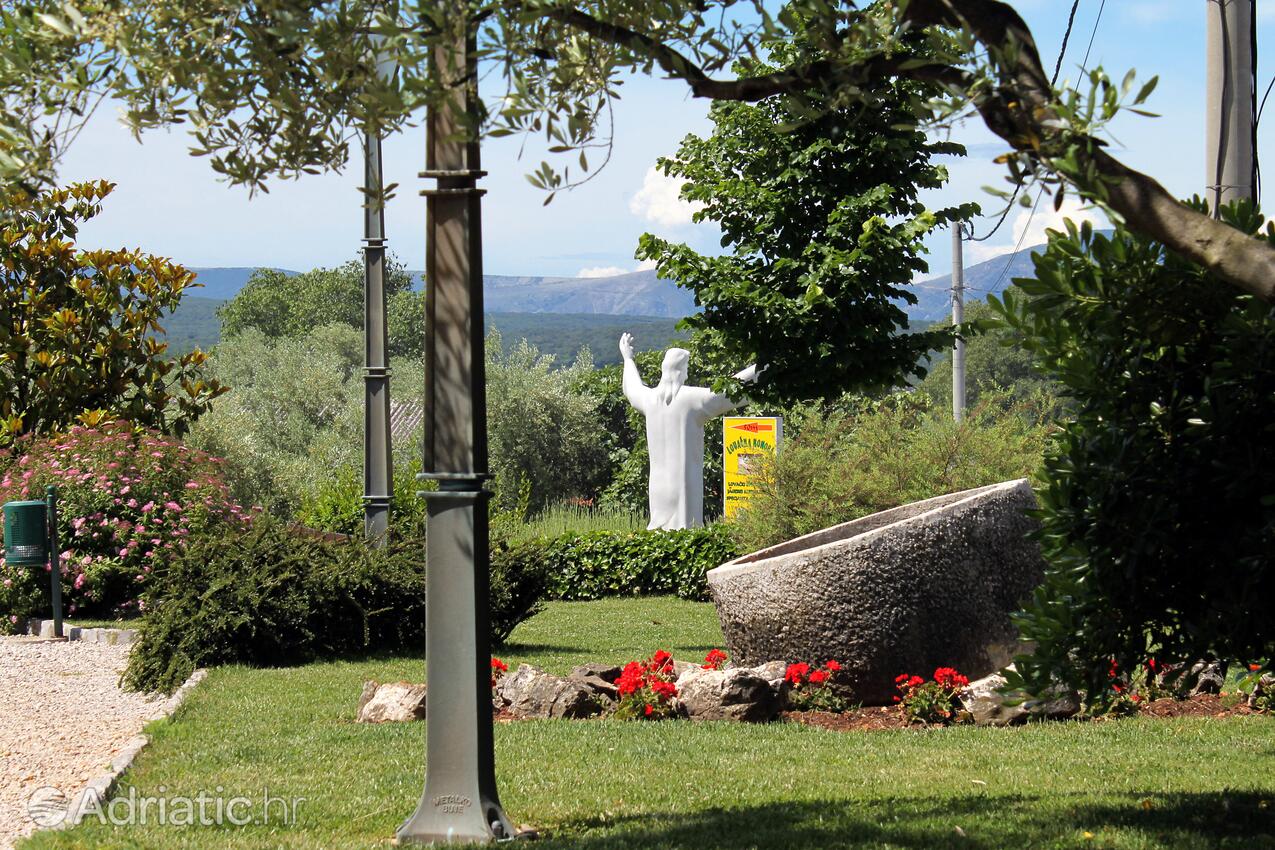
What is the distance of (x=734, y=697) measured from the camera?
23.9ft

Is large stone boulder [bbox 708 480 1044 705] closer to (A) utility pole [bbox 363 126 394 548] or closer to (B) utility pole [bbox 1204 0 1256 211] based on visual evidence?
(B) utility pole [bbox 1204 0 1256 211]

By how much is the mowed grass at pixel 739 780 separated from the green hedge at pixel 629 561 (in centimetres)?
975

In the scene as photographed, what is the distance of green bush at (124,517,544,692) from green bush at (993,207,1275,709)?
5.66m

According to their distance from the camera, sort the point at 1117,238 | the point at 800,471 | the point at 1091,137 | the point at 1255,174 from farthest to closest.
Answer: the point at 800,471
the point at 1255,174
the point at 1117,238
the point at 1091,137

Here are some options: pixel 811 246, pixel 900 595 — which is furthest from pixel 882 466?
pixel 900 595

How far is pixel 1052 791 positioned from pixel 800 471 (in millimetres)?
9735

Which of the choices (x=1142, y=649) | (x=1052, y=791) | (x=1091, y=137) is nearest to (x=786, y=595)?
(x=1052, y=791)

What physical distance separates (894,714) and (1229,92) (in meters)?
3.92

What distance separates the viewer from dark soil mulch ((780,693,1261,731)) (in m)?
7.35

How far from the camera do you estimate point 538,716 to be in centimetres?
752

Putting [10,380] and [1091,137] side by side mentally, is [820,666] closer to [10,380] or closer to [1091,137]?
[1091,137]

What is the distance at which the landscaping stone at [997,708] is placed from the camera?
717 centimetres

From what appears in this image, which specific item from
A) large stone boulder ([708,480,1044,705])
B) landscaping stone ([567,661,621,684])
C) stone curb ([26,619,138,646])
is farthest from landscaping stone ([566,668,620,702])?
stone curb ([26,619,138,646])

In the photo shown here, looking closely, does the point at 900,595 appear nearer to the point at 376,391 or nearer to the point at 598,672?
the point at 598,672
